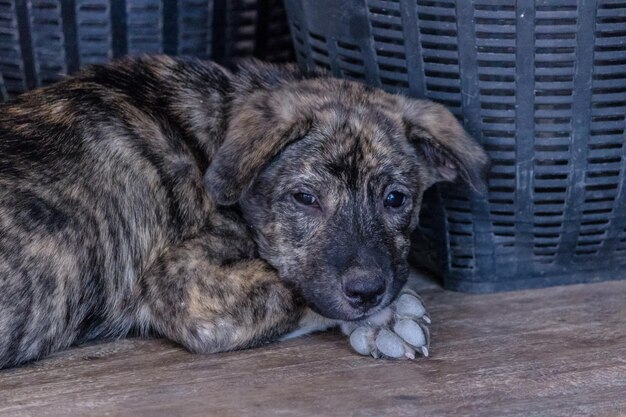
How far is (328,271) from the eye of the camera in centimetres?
374

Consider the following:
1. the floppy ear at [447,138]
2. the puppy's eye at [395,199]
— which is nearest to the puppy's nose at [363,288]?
the puppy's eye at [395,199]

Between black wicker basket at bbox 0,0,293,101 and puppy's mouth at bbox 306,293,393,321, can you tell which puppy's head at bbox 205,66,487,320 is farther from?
black wicker basket at bbox 0,0,293,101

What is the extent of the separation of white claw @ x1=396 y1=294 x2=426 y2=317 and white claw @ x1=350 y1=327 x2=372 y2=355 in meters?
0.15

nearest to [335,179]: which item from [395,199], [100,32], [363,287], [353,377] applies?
[395,199]

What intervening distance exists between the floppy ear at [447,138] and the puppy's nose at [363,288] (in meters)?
0.56

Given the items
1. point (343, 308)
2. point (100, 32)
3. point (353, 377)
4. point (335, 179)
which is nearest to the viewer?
point (353, 377)

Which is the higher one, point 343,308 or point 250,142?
point 250,142

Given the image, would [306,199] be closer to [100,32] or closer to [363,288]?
[363,288]

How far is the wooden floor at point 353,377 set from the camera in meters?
3.37

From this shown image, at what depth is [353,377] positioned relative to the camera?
11.8ft

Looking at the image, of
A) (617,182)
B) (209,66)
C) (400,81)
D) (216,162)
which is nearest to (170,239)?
(216,162)

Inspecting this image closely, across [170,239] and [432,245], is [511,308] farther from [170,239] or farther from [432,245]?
[170,239]

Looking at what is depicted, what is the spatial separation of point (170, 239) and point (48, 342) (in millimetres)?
531

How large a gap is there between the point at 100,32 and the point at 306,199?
1312mm
